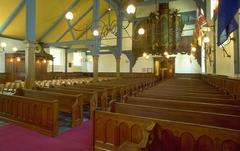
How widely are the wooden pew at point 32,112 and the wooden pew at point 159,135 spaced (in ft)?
3.97

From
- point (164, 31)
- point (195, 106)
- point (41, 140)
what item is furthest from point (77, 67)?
point (195, 106)

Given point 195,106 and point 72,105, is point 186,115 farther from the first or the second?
point 72,105

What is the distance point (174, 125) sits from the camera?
2.77m

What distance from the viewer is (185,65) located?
18.8 metres

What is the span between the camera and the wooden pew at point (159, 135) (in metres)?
2.45

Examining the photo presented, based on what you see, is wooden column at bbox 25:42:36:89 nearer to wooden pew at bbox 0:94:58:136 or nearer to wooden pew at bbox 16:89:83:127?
wooden pew at bbox 0:94:58:136

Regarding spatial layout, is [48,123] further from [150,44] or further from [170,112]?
[150,44]

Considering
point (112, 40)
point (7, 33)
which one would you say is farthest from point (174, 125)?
point (112, 40)

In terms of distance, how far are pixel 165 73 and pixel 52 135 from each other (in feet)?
56.2

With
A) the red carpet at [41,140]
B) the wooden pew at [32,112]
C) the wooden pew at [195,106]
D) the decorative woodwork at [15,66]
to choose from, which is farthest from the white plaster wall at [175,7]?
the red carpet at [41,140]

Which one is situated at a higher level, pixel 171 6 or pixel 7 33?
pixel 171 6

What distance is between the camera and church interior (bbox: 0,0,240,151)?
3.01 m

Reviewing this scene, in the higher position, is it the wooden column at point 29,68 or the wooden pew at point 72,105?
the wooden column at point 29,68

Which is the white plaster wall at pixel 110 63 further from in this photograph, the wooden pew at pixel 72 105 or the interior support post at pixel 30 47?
the wooden pew at pixel 72 105
